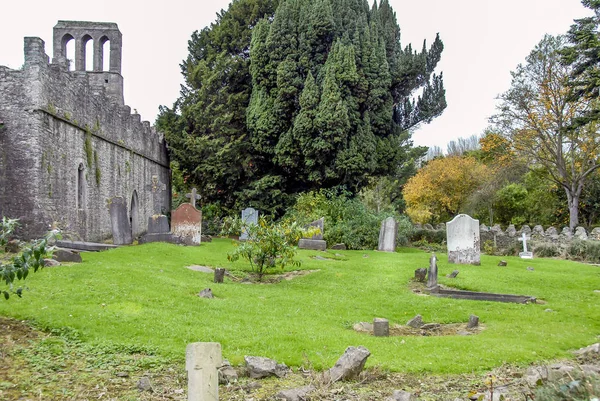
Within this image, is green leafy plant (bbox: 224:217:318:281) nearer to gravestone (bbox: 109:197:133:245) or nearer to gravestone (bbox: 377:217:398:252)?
gravestone (bbox: 109:197:133:245)

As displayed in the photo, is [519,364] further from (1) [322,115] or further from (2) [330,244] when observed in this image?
(1) [322,115]

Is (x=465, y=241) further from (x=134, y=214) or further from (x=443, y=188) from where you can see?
(x=443, y=188)

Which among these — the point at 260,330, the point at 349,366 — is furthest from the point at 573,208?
the point at 349,366

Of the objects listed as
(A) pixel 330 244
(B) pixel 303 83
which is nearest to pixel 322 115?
(B) pixel 303 83

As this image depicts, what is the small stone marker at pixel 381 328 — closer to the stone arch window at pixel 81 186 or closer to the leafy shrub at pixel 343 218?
the leafy shrub at pixel 343 218

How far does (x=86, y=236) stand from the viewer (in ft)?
58.1

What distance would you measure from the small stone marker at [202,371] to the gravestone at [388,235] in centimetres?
1600

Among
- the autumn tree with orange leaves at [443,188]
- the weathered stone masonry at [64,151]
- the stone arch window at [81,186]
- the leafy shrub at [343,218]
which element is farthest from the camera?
the autumn tree with orange leaves at [443,188]

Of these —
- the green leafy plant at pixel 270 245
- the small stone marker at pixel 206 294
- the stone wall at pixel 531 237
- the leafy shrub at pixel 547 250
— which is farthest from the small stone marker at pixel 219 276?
the stone wall at pixel 531 237

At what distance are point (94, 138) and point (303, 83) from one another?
10089 millimetres

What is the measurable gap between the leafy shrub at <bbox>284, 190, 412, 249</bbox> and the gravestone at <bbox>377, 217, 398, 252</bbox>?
1251 mm

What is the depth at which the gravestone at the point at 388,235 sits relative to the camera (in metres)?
19.7

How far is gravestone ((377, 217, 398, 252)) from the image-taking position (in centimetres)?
1970

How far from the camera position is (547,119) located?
28344 mm
